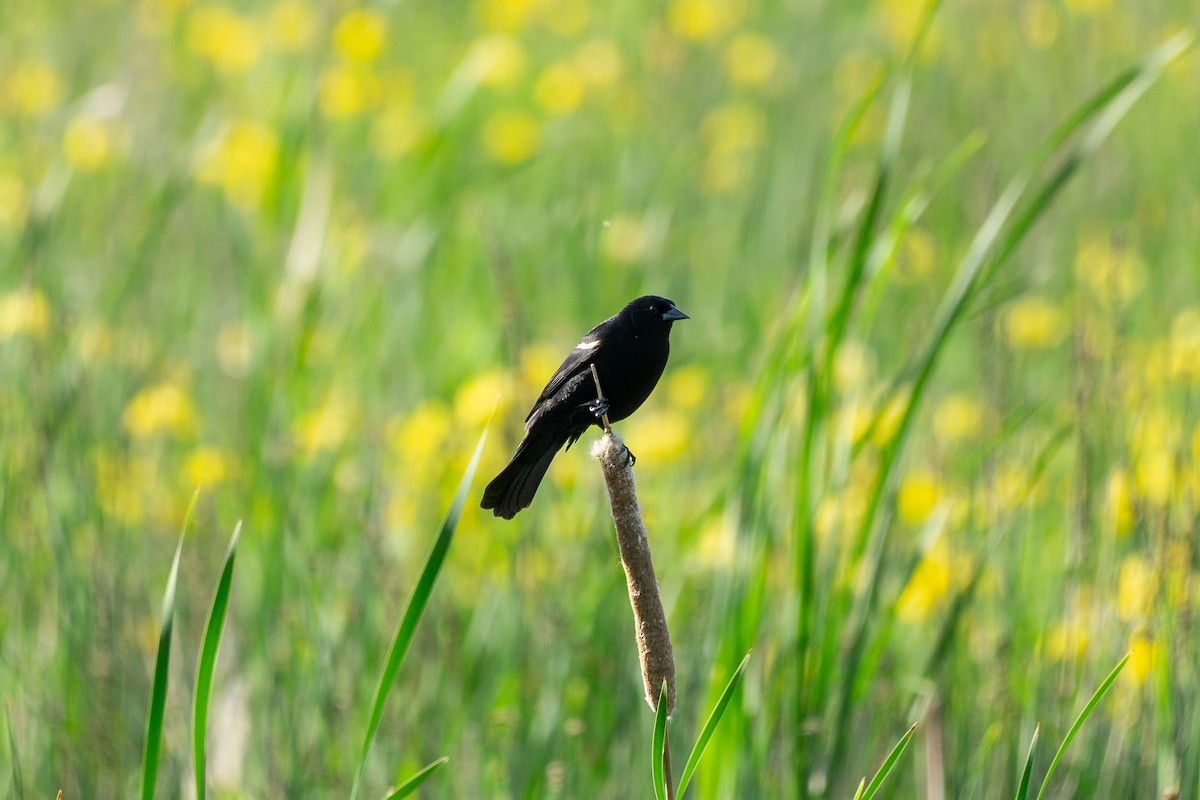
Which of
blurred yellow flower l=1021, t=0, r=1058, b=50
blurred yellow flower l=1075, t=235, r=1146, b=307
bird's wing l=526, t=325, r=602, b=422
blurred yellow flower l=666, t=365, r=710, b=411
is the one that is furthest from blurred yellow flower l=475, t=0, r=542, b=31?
bird's wing l=526, t=325, r=602, b=422

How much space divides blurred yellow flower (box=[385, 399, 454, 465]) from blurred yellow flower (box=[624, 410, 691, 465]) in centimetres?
56

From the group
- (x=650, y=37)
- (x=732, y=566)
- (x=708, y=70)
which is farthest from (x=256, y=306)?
(x=708, y=70)

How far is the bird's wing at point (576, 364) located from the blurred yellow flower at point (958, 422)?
7.75 ft

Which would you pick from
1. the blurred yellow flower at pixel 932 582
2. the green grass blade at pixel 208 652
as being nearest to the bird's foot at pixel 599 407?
the green grass blade at pixel 208 652

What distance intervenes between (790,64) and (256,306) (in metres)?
4.16

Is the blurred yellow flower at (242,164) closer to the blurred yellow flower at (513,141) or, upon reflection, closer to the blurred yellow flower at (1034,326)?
the blurred yellow flower at (513,141)

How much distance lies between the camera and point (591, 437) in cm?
201

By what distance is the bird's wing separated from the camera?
1616mm

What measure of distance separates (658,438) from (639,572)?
222cm

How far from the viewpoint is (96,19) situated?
7.50m

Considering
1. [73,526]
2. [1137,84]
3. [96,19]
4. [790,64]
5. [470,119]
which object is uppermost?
[96,19]

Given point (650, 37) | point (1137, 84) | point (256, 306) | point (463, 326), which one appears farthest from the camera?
point (650, 37)

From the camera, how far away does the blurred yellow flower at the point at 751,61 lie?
6.37 meters

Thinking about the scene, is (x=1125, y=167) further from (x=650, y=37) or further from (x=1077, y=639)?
(x=1077, y=639)
